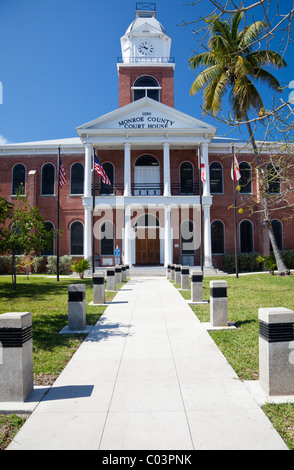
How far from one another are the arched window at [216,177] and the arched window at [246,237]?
3.25m

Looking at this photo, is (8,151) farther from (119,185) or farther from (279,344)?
(279,344)

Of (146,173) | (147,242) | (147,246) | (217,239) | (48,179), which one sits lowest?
(147,246)

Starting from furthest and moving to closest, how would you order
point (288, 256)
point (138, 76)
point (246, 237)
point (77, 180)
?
point (138, 76)
point (246, 237)
point (77, 180)
point (288, 256)

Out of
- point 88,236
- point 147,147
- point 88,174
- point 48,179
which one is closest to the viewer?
point 88,236

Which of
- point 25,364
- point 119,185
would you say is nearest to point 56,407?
point 25,364

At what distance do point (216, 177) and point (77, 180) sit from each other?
1086cm

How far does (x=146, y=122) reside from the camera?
24594 millimetres

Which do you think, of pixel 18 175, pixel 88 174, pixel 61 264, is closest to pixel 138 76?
pixel 88 174

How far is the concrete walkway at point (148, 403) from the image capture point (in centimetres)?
316

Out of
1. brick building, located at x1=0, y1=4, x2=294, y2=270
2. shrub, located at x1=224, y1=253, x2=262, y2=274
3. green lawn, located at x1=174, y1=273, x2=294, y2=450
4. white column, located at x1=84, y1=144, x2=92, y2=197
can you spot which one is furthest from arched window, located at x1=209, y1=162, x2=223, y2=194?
green lawn, located at x1=174, y1=273, x2=294, y2=450

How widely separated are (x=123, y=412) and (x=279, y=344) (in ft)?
6.50

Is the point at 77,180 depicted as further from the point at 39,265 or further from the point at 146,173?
the point at 39,265

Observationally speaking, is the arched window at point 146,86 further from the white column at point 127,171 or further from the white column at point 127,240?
the white column at point 127,240

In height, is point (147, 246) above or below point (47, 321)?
above
